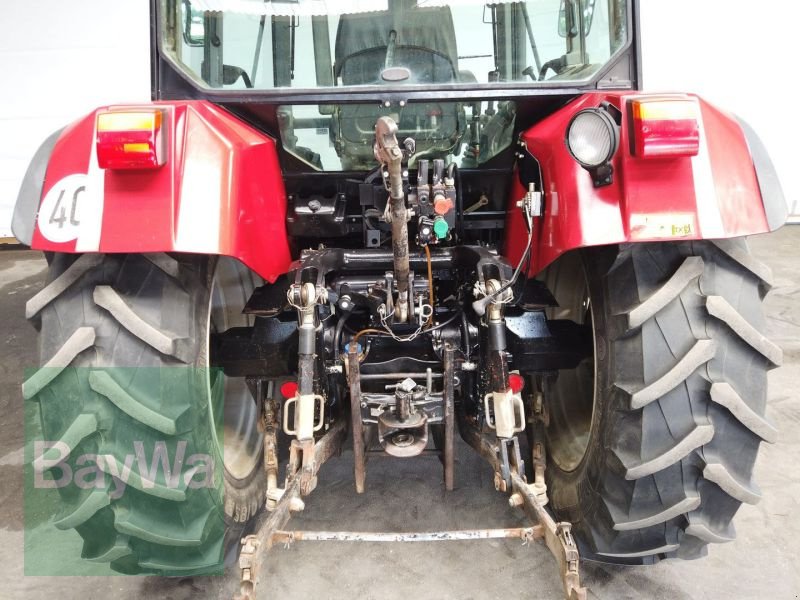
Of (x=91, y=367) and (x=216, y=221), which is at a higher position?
(x=216, y=221)

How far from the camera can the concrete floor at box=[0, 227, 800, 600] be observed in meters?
1.97

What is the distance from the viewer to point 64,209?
1465mm

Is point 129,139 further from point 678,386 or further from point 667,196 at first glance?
point 678,386

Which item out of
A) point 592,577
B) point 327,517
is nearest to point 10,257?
point 327,517

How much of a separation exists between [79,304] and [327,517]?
129cm

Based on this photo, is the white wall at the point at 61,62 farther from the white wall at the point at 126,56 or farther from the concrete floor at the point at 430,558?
the concrete floor at the point at 430,558

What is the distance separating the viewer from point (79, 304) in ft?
4.93

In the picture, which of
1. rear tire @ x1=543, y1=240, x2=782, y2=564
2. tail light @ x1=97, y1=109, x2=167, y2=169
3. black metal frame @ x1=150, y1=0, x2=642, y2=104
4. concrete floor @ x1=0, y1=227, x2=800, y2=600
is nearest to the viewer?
tail light @ x1=97, y1=109, x2=167, y2=169

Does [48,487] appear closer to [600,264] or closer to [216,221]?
[216,221]

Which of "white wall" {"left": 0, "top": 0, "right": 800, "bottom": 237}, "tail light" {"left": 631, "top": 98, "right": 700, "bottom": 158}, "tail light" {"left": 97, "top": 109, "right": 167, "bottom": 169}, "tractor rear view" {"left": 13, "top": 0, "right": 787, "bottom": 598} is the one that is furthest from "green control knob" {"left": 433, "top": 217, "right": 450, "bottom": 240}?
"white wall" {"left": 0, "top": 0, "right": 800, "bottom": 237}

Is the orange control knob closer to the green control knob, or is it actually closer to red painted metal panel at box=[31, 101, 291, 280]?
the green control knob

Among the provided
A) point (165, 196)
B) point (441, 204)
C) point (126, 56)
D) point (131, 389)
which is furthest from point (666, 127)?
point (126, 56)

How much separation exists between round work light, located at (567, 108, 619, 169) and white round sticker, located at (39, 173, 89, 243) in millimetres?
1178

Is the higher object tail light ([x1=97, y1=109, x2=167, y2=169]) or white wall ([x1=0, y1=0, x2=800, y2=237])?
white wall ([x1=0, y1=0, x2=800, y2=237])
